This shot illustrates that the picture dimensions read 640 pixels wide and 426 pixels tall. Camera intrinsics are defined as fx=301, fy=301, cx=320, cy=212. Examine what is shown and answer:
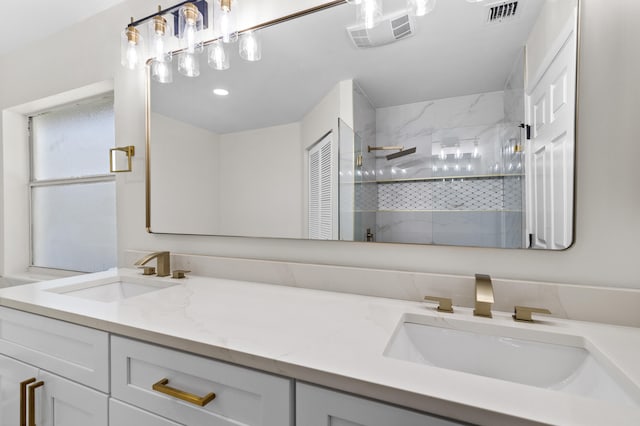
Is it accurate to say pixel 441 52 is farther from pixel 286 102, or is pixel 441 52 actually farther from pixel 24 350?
pixel 24 350

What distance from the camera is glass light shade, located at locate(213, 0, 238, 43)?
1.23 meters

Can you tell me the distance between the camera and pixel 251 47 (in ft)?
4.17

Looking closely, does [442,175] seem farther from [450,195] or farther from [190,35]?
[190,35]

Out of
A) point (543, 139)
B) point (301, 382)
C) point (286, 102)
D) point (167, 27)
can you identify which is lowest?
point (301, 382)

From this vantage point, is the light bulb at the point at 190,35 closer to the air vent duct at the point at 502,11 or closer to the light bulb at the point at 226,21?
the light bulb at the point at 226,21

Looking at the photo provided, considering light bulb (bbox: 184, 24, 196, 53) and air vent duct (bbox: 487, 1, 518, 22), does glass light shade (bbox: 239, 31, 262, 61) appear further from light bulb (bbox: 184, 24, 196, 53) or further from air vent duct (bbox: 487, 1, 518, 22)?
air vent duct (bbox: 487, 1, 518, 22)

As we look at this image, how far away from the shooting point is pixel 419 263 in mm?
1053

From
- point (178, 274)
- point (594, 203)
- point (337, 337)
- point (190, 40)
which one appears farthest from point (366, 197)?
point (190, 40)

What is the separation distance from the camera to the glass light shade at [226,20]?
1.23 m

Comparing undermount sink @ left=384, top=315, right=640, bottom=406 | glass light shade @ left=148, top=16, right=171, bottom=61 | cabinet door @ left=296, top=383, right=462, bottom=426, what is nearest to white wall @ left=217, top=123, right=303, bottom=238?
glass light shade @ left=148, top=16, right=171, bottom=61

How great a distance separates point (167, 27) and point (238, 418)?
1609mm

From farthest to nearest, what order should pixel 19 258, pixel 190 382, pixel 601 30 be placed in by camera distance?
pixel 19 258 → pixel 601 30 → pixel 190 382

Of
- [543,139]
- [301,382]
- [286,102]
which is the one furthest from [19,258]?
[543,139]

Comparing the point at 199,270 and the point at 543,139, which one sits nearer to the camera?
the point at 543,139
